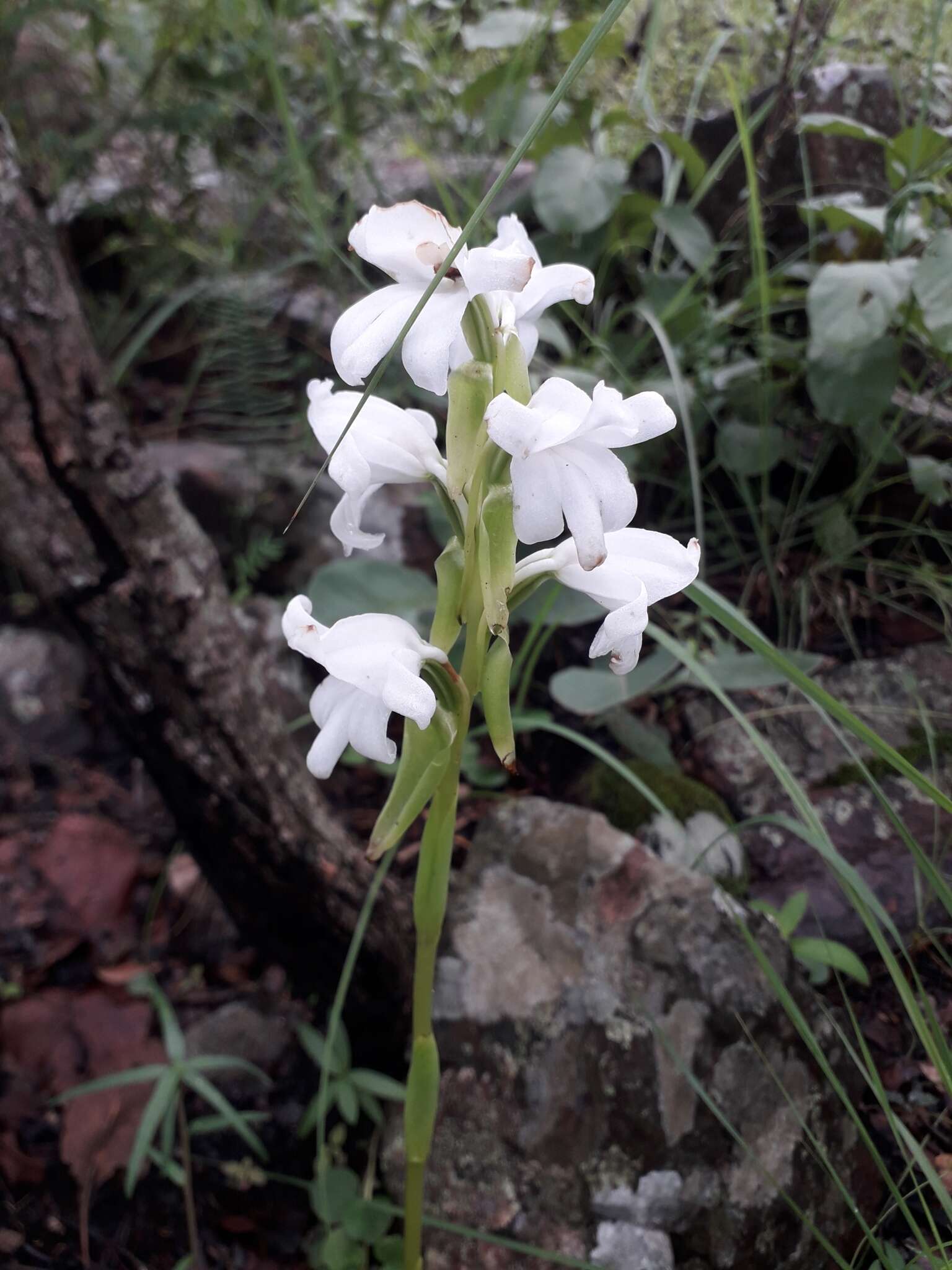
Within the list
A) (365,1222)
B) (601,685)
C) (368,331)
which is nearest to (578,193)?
(601,685)

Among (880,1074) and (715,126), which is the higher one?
(715,126)

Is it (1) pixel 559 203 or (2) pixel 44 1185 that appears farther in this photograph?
(1) pixel 559 203

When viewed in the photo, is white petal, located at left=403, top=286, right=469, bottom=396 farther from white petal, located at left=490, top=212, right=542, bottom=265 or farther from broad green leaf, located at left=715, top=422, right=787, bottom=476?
broad green leaf, located at left=715, top=422, right=787, bottom=476

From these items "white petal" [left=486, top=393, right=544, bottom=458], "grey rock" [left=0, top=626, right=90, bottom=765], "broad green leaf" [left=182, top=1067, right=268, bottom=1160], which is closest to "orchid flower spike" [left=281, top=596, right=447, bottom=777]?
"white petal" [left=486, top=393, right=544, bottom=458]

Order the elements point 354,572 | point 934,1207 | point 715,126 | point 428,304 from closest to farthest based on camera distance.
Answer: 1. point 428,304
2. point 934,1207
3. point 354,572
4. point 715,126

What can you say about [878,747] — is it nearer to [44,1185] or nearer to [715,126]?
[44,1185]

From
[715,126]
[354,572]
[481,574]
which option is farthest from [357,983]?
[715,126]

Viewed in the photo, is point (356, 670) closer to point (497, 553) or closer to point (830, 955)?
point (497, 553)
